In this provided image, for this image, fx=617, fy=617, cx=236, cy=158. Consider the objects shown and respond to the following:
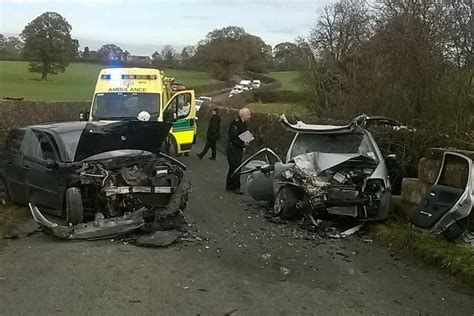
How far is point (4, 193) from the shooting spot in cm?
1191

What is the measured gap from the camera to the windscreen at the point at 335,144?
10.7 m

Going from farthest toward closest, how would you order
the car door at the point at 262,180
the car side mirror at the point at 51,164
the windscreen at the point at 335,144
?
the car door at the point at 262,180
the windscreen at the point at 335,144
the car side mirror at the point at 51,164

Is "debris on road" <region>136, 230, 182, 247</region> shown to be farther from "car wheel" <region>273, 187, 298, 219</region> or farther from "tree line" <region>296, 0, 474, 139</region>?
"tree line" <region>296, 0, 474, 139</region>

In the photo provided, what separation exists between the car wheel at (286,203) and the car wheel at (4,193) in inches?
206

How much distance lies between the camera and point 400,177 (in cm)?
1171

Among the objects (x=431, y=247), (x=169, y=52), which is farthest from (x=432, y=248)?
(x=169, y=52)

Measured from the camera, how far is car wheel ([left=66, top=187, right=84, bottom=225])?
9.31 metres

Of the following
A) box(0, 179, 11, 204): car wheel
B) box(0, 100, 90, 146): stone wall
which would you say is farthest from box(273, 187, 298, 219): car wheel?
box(0, 100, 90, 146): stone wall

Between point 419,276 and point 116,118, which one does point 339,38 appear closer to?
point 116,118

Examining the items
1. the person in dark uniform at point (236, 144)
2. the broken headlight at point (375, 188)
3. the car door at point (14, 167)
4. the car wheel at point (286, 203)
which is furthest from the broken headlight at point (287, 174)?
the car door at point (14, 167)

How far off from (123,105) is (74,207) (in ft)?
30.9

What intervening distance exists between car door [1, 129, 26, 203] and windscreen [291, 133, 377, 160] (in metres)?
4.96

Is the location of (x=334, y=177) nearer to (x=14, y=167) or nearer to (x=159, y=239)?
(x=159, y=239)

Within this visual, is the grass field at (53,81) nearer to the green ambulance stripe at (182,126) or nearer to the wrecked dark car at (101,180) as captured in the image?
the green ambulance stripe at (182,126)
